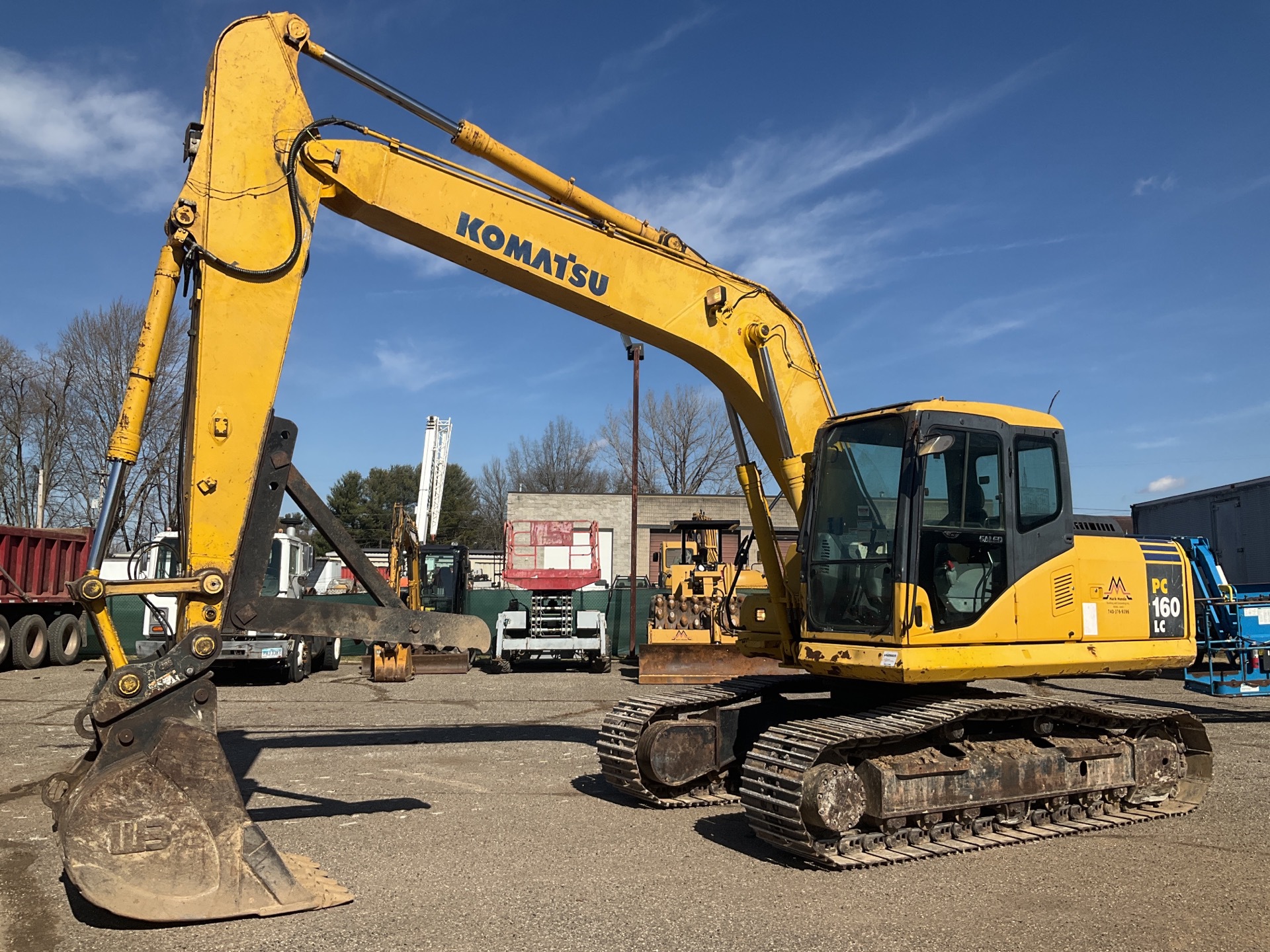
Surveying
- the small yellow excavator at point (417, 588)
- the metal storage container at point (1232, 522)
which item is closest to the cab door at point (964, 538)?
the small yellow excavator at point (417, 588)

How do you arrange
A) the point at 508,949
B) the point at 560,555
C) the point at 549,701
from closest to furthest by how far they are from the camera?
the point at 508,949 < the point at 549,701 < the point at 560,555

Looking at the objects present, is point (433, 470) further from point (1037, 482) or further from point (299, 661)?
point (1037, 482)

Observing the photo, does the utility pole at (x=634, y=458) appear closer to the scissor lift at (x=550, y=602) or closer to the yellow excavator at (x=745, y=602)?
the scissor lift at (x=550, y=602)

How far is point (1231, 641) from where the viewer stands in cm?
1187

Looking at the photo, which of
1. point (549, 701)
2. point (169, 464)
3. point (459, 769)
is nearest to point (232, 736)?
point (459, 769)

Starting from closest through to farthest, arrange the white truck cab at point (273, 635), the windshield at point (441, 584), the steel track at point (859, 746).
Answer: the steel track at point (859, 746)
the white truck cab at point (273, 635)
the windshield at point (441, 584)

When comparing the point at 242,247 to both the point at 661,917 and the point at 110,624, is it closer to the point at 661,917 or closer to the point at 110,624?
the point at 110,624

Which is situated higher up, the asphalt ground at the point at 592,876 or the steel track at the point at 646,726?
the steel track at the point at 646,726

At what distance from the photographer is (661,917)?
5141 millimetres

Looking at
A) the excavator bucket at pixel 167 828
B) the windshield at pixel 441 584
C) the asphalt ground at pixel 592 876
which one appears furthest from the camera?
the windshield at pixel 441 584

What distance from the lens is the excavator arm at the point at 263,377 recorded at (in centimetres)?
487

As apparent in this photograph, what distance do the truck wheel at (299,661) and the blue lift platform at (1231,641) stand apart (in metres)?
13.9

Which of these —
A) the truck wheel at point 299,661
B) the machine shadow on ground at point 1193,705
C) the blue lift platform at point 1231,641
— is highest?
the blue lift platform at point 1231,641

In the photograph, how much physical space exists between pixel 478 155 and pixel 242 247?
2036 millimetres
